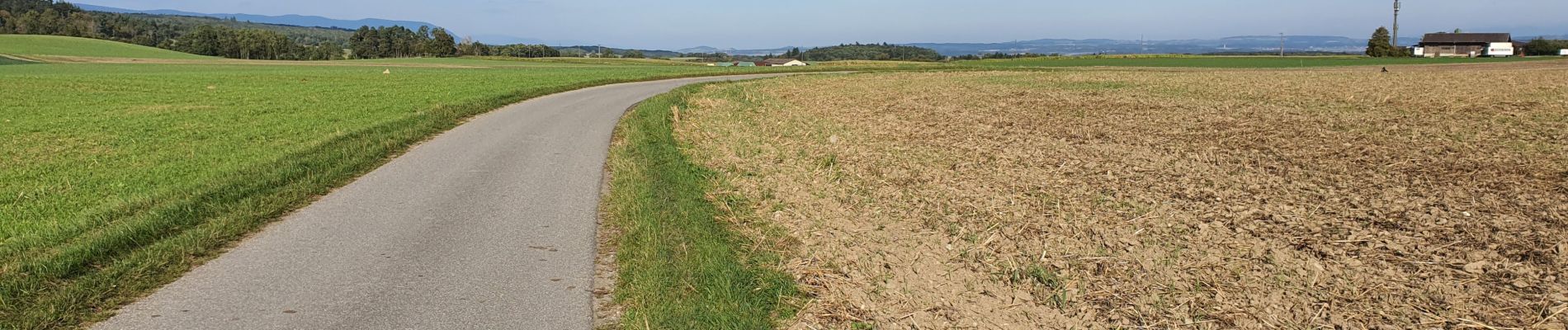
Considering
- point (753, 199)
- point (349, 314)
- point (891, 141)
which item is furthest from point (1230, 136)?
point (349, 314)

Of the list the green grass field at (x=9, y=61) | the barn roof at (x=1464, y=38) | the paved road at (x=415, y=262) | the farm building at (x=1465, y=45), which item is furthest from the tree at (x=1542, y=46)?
the green grass field at (x=9, y=61)

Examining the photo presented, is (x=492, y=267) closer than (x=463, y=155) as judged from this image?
Yes

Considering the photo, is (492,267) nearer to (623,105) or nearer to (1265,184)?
(1265,184)

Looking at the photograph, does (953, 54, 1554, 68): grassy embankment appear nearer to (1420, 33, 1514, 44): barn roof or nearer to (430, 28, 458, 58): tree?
(1420, 33, 1514, 44): barn roof

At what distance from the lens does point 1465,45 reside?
11656cm

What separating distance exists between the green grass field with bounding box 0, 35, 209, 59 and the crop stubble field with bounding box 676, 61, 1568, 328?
116m

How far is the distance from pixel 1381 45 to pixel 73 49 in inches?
5969

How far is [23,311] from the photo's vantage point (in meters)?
5.42

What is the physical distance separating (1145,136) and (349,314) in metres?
10.5

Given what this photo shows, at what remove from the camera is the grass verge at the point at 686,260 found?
5.33 metres

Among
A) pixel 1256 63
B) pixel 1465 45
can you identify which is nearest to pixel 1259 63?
pixel 1256 63

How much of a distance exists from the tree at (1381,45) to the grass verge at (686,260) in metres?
105

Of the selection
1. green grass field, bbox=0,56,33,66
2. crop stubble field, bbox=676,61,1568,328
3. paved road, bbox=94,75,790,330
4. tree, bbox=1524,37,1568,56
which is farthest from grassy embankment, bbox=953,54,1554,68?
green grass field, bbox=0,56,33,66

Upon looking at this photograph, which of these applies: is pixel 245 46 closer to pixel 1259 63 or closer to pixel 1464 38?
pixel 1259 63
